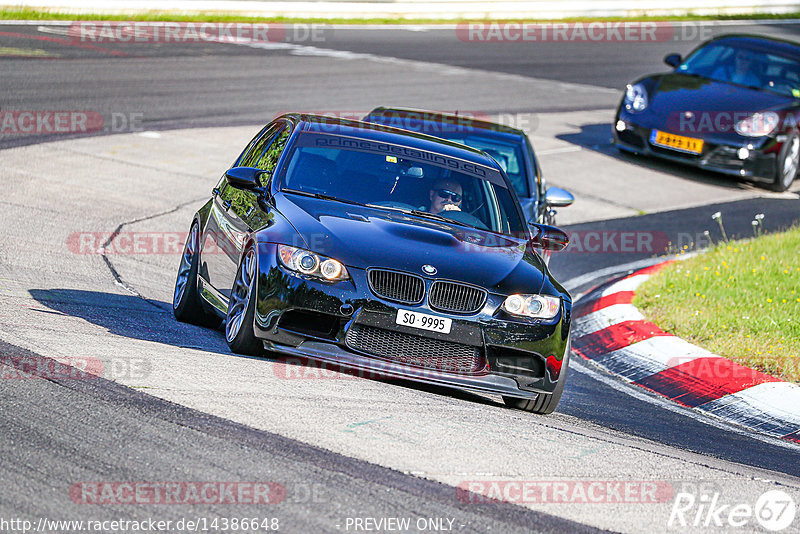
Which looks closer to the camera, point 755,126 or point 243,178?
point 243,178

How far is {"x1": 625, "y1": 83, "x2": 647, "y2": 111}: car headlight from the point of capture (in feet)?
54.5

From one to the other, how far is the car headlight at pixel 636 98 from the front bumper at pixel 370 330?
10846 millimetres

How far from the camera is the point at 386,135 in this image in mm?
7977

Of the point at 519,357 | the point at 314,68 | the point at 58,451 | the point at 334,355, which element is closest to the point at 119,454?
the point at 58,451

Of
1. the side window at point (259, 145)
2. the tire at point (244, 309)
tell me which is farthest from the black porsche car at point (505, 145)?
the tire at point (244, 309)

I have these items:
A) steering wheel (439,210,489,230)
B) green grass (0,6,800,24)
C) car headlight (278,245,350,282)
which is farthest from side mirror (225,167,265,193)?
green grass (0,6,800,24)

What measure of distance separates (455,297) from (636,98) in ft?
36.4

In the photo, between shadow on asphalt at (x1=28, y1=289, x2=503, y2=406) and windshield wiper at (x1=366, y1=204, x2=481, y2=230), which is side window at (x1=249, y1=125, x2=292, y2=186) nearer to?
windshield wiper at (x1=366, y1=204, x2=481, y2=230)

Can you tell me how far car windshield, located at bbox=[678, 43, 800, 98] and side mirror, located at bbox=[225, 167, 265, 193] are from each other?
37.4 ft

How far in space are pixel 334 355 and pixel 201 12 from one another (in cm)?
2251

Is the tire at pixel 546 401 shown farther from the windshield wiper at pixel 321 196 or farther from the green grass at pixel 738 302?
the green grass at pixel 738 302

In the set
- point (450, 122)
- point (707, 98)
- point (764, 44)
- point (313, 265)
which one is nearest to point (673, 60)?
point (764, 44)

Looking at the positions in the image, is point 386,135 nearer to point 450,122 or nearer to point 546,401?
point 546,401

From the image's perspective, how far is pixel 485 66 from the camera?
2484cm
